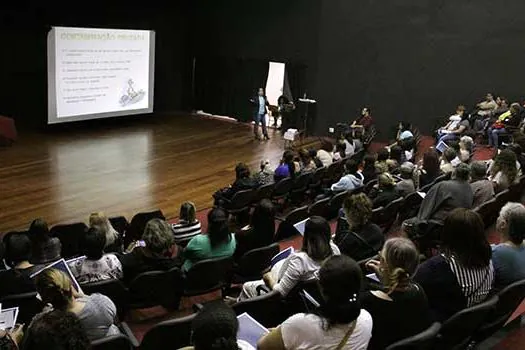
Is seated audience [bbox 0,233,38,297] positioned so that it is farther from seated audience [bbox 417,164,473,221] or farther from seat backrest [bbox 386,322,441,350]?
seated audience [bbox 417,164,473,221]

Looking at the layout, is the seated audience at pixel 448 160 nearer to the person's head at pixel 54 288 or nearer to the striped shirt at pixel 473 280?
the striped shirt at pixel 473 280

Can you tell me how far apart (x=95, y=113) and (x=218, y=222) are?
34.0 feet

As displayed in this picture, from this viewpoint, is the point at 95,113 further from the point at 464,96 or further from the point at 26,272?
the point at 26,272

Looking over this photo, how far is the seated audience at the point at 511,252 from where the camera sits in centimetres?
326

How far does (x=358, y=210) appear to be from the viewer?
3.92 meters

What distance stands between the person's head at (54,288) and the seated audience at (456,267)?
5.96 ft

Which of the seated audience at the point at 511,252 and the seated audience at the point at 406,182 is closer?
the seated audience at the point at 511,252

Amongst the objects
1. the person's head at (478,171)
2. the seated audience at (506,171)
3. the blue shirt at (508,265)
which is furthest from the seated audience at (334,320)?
the seated audience at (506,171)

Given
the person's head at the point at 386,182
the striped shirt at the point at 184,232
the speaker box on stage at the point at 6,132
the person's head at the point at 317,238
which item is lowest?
the speaker box on stage at the point at 6,132

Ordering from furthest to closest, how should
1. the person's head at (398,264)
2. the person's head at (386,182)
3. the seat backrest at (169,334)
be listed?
the person's head at (386,182) → the seat backrest at (169,334) → the person's head at (398,264)

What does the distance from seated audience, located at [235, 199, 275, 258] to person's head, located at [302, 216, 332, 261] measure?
144cm

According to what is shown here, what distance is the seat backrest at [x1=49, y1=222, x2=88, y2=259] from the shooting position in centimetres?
534

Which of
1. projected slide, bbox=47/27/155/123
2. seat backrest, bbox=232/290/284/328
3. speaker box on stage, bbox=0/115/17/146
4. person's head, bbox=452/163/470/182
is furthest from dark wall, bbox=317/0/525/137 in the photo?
seat backrest, bbox=232/290/284/328

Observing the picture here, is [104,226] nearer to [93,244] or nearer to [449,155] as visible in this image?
[93,244]
